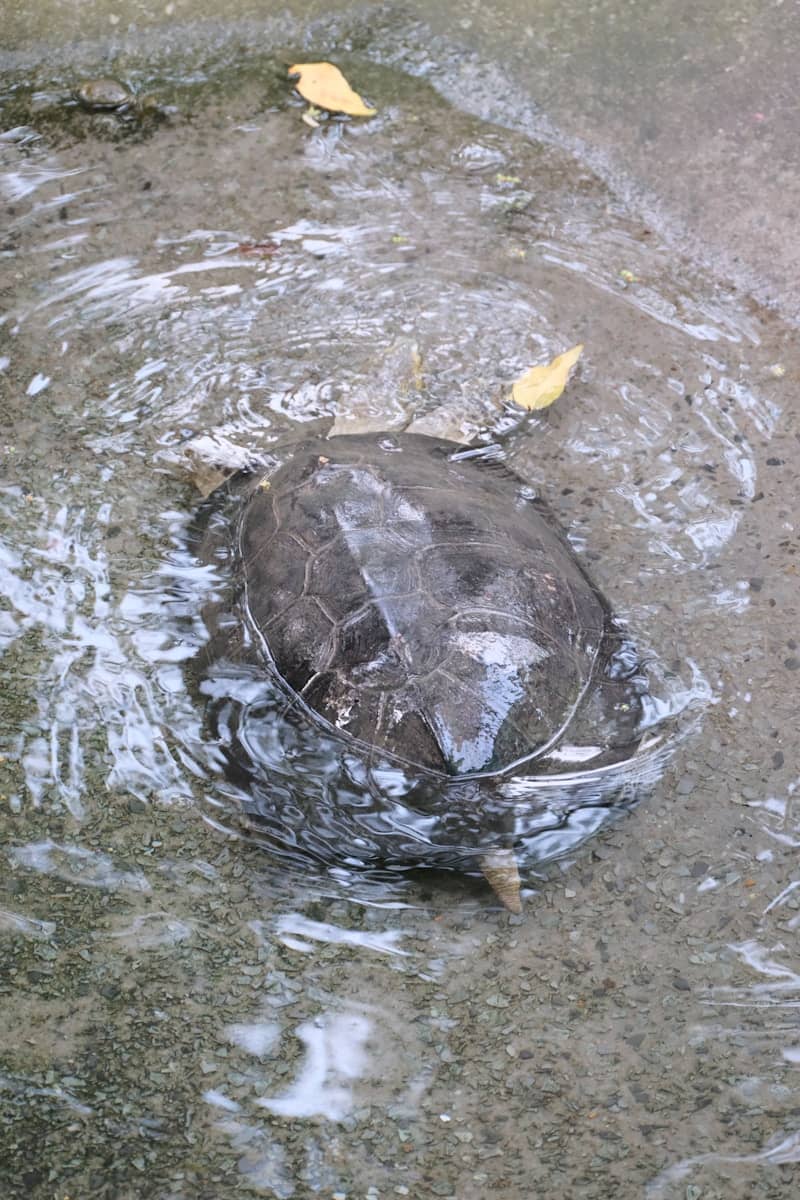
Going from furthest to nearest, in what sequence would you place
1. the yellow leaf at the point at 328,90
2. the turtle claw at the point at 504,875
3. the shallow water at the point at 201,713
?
the yellow leaf at the point at 328,90 → the turtle claw at the point at 504,875 → the shallow water at the point at 201,713

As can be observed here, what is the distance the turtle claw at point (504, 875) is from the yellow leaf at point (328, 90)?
11.9 ft

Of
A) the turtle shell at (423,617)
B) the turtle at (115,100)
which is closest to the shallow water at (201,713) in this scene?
the turtle at (115,100)

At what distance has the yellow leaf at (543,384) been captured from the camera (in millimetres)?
3947

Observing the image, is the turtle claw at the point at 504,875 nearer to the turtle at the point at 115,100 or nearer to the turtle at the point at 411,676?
the turtle at the point at 411,676

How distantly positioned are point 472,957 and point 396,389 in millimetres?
2185

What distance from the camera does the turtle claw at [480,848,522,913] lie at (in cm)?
278

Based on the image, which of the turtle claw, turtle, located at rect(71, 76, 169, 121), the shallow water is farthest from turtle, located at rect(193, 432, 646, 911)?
turtle, located at rect(71, 76, 169, 121)

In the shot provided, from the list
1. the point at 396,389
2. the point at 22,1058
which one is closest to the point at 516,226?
the point at 396,389

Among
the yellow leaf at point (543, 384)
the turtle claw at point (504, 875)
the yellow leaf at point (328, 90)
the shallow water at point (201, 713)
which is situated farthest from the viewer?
the yellow leaf at point (328, 90)

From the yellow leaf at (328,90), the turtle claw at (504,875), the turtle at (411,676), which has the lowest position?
the turtle claw at (504,875)

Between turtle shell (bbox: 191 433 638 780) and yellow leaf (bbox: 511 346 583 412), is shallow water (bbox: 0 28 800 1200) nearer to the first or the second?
yellow leaf (bbox: 511 346 583 412)

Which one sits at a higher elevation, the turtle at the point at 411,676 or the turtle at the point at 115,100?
the turtle at the point at 115,100

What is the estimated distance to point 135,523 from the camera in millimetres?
3688

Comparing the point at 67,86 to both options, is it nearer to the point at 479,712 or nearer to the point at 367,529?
the point at 367,529
